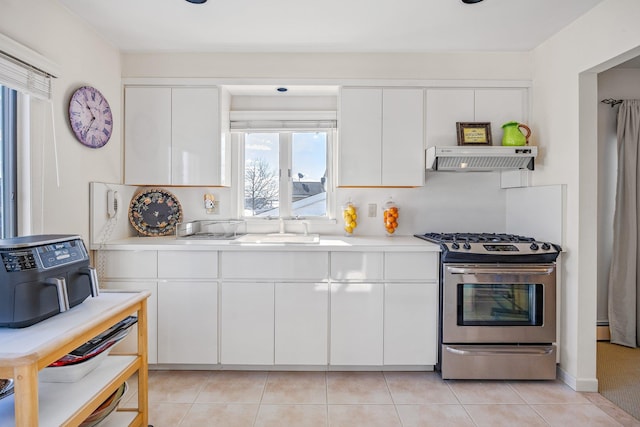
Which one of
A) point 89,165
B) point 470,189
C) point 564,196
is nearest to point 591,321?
point 564,196

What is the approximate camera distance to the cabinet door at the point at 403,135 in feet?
9.24

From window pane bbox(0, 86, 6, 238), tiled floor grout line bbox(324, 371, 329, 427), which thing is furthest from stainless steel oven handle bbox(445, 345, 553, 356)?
window pane bbox(0, 86, 6, 238)

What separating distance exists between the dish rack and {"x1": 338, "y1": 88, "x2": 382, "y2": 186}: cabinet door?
99cm

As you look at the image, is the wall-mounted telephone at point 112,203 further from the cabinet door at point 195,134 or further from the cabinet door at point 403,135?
the cabinet door at point 403,135

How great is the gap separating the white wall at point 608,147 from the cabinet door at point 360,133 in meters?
2.06

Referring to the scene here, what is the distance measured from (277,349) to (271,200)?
1.28 meters

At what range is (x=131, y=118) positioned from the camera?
9.23 feet

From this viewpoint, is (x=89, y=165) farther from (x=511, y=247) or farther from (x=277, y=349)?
(x=511, y=247)

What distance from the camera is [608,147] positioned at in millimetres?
3188

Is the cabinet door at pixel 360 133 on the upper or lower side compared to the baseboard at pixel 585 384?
upper

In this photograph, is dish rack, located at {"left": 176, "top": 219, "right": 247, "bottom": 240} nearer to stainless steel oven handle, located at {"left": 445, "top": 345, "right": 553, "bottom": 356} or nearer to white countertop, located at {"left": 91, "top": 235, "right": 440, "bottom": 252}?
white countertop, located at {"left": 91, "top": 235, "right": 440, "bottom": 252}

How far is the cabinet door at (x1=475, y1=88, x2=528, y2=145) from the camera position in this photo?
284 cm

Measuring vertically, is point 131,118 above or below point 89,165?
above

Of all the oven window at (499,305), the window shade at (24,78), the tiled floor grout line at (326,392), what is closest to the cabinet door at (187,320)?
the tiled floor grout line at (326,392)
